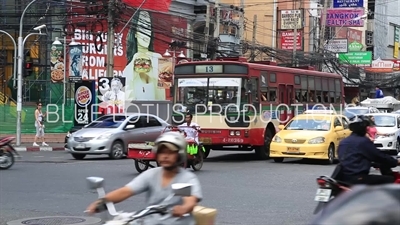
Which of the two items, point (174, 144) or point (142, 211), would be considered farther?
point (174, 144)

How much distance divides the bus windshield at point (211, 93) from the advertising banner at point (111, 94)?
976 centimetres

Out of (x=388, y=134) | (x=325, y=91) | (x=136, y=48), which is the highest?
(x=136, y=48)


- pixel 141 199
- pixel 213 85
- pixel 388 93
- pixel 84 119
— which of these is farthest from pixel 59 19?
pixel 388 93

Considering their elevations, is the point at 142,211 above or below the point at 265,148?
above

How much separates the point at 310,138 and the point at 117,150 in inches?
258

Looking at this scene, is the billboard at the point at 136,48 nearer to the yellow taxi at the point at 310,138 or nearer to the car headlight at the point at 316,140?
the yellow taxi at the point at 310,138

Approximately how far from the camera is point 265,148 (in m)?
24.1

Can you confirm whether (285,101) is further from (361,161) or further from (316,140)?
(361,161)

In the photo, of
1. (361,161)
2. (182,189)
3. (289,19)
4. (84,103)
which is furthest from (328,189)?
(289,19)

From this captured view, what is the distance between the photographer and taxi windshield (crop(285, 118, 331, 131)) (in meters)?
22.5

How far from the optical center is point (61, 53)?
42031 mm

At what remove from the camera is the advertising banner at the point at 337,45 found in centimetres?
5175

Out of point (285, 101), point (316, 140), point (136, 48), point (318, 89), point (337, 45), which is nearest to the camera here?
point (316, 140)

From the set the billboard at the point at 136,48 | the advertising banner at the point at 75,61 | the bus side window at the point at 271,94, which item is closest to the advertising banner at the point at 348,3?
the billboard at the point at 136,48
